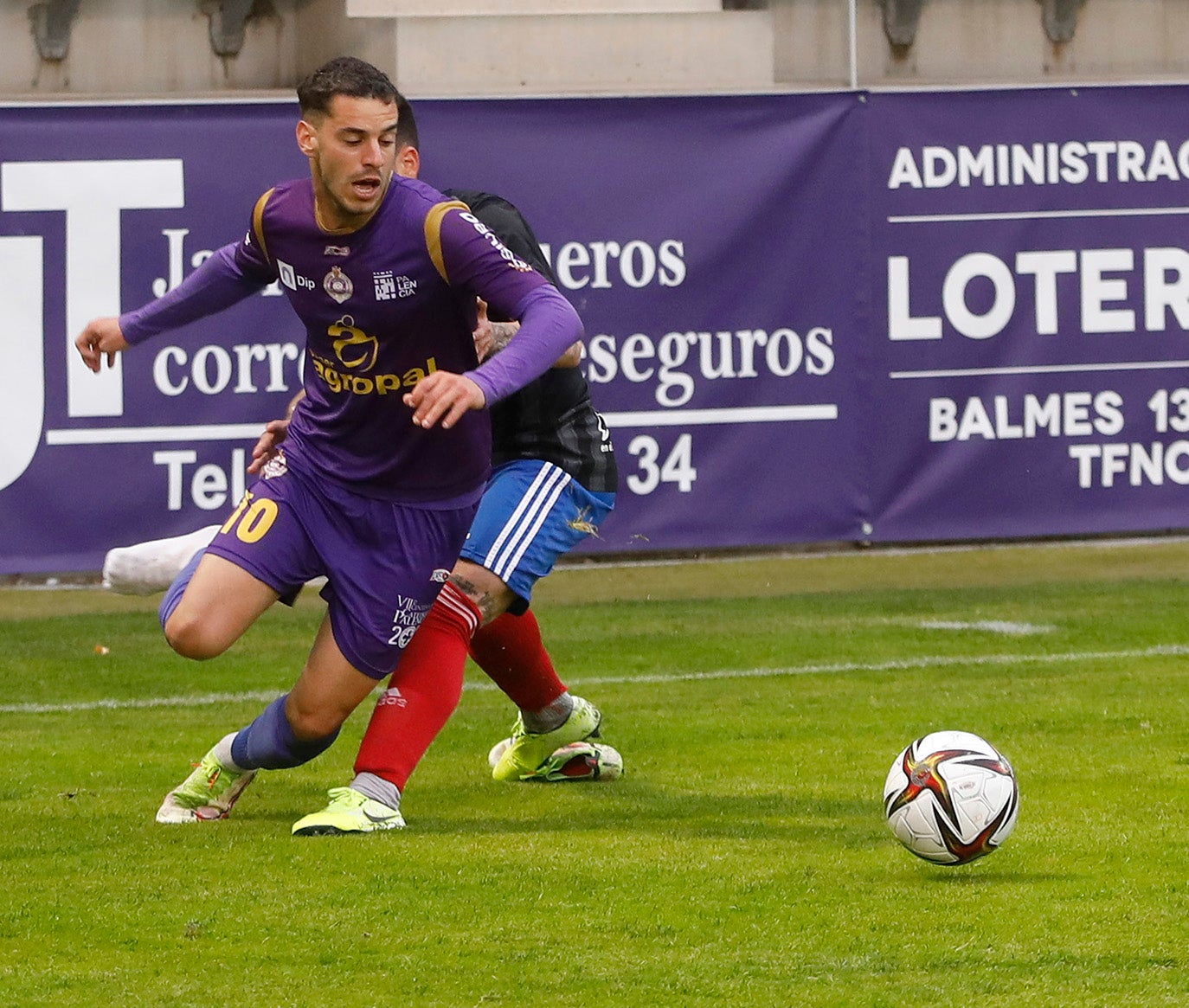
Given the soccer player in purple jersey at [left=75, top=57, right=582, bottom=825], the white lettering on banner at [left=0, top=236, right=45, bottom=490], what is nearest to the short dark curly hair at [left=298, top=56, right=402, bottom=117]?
the soccer player in purple jersey at [left=75, top=57, right=582, bottom=825]

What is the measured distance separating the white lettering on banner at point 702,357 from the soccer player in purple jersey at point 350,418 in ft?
14.4

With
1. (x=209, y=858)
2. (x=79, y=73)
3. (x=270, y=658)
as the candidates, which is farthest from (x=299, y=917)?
(x=79, y=73)

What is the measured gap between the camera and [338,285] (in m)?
5.02

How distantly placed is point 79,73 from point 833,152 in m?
4.81

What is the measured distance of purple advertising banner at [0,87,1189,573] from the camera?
9391 millimetres

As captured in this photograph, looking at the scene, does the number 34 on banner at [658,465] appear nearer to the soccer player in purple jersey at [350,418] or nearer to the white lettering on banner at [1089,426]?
the white lettering on banner at [1089,426]

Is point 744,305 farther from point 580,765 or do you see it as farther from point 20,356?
point 580,765

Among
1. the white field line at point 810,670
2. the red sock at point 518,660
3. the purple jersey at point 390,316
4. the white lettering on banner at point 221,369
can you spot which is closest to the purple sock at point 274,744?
the purple jersey at point 390,316

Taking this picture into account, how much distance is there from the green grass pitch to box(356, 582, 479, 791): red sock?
0.21 meters

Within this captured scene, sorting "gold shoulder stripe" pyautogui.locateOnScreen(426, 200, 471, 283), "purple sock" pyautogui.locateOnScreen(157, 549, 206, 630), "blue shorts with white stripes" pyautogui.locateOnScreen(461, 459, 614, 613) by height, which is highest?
"gold shoulder stripe" pyautogui.locateOnScreen(426, 200, 471, 283)

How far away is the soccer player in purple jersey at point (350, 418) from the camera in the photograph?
4898mm

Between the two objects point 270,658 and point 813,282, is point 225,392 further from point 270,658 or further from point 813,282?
point 813,282

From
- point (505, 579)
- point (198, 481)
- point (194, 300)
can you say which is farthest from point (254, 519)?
point (198, 481)

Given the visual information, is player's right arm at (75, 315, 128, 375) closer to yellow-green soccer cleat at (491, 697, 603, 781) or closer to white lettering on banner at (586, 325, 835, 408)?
yellow-green soccer cleat at (491, 697, 603, 781)
